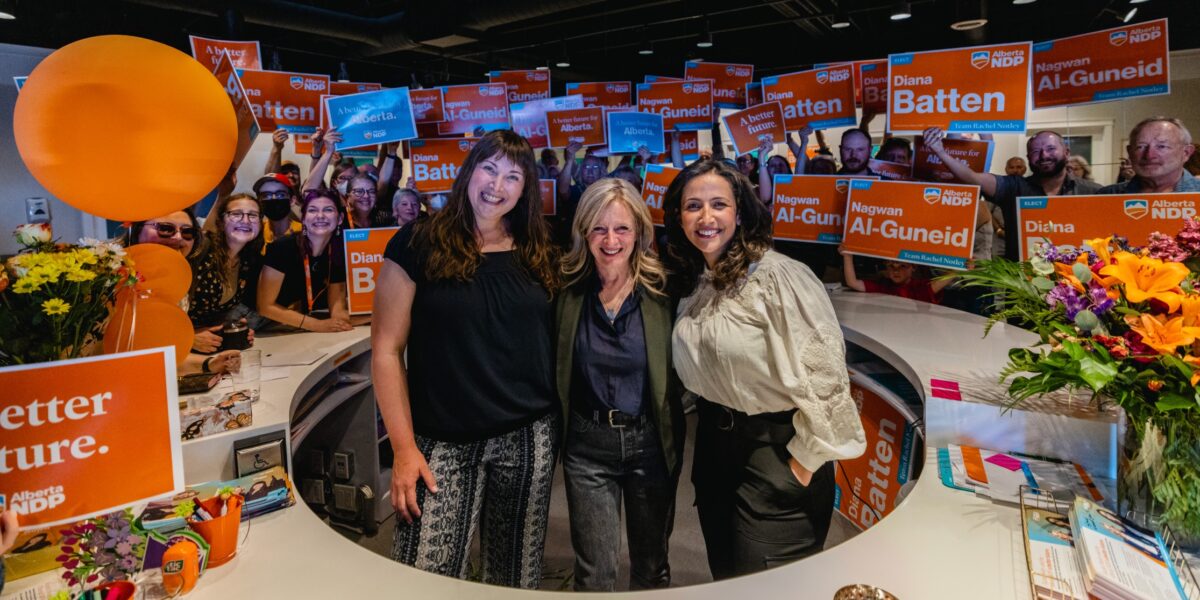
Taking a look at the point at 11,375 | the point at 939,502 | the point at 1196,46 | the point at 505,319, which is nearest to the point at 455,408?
the point at 505,319

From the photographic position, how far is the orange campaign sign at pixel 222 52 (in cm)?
440

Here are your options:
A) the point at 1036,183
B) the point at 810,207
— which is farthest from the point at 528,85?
the point at 1036,183

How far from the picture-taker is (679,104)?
17.5 feet

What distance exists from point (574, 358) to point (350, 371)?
196 cm

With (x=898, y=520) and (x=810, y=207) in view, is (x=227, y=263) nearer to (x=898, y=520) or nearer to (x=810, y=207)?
(x=898, y=520)

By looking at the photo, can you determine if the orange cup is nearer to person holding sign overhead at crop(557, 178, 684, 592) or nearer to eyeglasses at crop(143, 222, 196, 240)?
person holding sign overhead at crop(557, 178, 684, 592)

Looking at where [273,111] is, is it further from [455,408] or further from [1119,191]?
[1119,191]

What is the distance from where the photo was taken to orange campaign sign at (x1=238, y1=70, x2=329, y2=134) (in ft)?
14.2

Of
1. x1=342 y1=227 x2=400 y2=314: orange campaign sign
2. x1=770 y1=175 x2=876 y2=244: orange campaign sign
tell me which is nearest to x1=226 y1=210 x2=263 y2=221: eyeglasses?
x1=342 y1=227 x2=400 y2=314: orange campaign sign

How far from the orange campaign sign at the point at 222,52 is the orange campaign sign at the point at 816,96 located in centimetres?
365

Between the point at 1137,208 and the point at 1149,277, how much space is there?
1880 millimetres

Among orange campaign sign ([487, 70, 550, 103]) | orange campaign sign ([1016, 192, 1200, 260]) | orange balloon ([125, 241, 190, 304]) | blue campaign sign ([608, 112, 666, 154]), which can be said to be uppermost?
orange campaign sign ([487, 70, 550, 103])

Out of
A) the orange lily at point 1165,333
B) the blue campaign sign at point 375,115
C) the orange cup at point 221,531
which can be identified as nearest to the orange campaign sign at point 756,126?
the blue campaign sign at point 375,115

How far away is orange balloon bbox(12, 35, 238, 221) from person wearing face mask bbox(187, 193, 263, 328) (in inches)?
52.2
